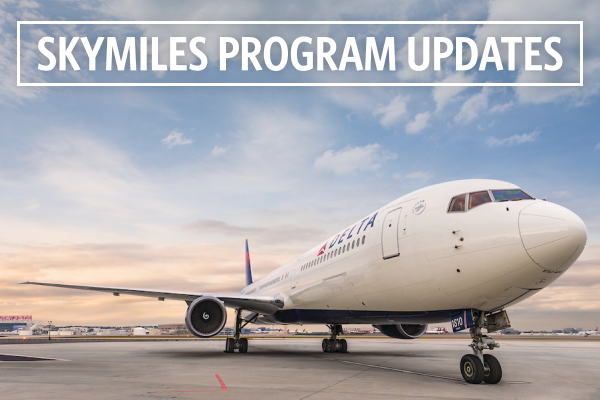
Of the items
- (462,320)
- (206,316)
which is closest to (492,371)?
(462,320)

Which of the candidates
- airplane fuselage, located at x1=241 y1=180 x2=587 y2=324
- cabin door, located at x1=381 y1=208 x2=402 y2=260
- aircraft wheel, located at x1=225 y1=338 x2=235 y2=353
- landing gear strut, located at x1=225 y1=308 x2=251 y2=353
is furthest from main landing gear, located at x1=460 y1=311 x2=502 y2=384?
aircraft wheel, located at x1=225 y1=338 x2=235 y2=353

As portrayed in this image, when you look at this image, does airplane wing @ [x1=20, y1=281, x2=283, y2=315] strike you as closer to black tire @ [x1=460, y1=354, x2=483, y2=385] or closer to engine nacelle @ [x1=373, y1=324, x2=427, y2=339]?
engine nacelle @ [x1=373, y1=324, x2=427, y2=339]

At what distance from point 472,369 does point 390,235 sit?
3.28 meters

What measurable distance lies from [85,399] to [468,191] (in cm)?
792

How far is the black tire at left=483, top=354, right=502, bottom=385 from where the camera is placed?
8.41 metres

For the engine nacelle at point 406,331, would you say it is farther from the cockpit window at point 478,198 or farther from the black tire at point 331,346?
the cockpit window at point 478,198

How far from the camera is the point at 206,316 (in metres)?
15.7

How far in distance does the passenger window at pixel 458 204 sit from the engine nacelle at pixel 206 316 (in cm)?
1012

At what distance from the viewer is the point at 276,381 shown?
8906mm

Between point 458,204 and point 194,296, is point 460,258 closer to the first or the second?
point 458,204

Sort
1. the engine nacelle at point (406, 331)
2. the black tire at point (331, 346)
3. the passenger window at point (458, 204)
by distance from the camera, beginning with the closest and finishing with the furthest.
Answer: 1. the passenger window at point (458, 204)
2. the engine nacelle at point (406, 331)
3. the black tire at point (331, 346)

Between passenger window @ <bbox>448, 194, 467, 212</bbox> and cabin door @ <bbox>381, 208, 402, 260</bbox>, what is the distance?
5.08 ft

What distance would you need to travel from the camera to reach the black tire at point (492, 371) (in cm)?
841

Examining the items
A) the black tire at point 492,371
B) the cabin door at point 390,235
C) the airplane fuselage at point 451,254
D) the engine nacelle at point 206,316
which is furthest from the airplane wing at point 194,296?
the black tire at point 492,371
